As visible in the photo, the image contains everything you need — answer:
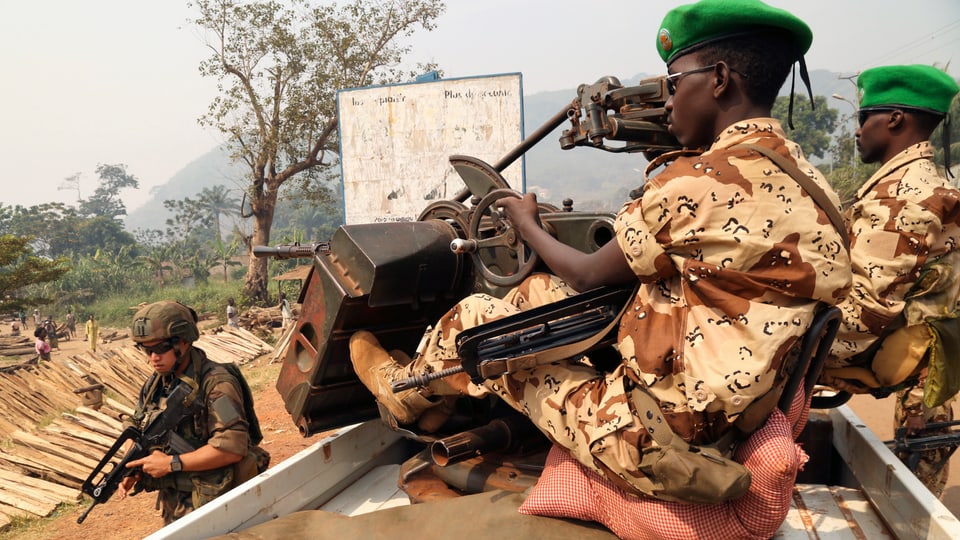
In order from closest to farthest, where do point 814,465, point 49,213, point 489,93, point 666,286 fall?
point 666,286
point 814,465
point 489,93
point 49,213

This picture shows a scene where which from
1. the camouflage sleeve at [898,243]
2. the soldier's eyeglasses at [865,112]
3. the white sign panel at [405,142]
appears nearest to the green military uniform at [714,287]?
the camouflage sleeve at [898,243]

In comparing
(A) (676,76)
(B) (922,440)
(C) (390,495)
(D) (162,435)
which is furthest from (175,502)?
(B) (922,440)

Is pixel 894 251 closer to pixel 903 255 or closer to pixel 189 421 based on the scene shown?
pixel 903 255

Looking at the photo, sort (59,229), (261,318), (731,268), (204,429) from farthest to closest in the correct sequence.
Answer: (59,229), (261,318), (204,429), (731,268)

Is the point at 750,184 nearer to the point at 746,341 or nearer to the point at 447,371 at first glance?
the point at 746,341

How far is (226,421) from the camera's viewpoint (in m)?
3.81

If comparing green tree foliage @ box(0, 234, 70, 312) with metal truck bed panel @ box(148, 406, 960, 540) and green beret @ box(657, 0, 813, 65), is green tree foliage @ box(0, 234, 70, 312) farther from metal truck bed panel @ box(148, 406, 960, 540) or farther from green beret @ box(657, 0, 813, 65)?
green beret @ box(657, 0, 813, 65)

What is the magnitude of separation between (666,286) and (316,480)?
181cm

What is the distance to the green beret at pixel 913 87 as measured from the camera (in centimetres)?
351

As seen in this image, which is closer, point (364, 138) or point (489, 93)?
point (489, 93)

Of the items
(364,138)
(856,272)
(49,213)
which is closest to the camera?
(856,272)

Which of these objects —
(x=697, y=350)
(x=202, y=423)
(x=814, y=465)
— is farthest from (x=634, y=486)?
(x=202, y=423)

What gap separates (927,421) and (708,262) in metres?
3.32

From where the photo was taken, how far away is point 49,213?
72.1 metres
